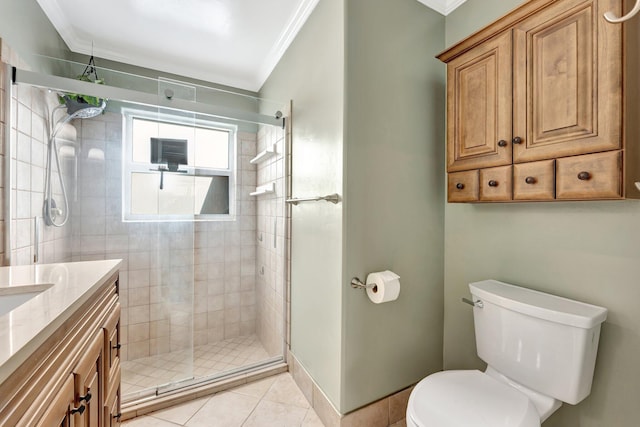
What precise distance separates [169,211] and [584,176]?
225cm

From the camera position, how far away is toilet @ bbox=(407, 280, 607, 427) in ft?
3.34

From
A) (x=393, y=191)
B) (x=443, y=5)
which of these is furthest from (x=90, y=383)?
(x=443, y=5)

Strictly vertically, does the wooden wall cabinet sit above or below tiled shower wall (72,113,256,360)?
above

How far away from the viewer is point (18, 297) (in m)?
0.86

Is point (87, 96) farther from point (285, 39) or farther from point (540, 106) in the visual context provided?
point (540, 106)

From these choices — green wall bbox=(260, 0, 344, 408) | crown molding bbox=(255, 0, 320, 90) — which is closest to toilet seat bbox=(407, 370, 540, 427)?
green wall bbox=(260, 0, 344, 408)

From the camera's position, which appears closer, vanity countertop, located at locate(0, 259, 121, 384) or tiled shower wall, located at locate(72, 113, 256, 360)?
vanity countertop, located at locate(0, 259, 121, 384)

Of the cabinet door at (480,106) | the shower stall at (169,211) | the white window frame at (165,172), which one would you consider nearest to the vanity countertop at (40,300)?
the shower stall at (169,211)

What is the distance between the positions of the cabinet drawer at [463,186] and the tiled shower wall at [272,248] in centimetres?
114

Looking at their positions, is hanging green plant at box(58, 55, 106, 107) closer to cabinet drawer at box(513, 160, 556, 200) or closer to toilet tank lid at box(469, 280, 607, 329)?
cabinet drawer at box(513, 160, 556, 200)

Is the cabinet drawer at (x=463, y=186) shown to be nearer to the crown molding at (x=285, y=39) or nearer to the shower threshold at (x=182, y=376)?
the crown molding at (x=285, y=39)

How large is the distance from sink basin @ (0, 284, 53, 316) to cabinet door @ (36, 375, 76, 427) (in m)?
0.35

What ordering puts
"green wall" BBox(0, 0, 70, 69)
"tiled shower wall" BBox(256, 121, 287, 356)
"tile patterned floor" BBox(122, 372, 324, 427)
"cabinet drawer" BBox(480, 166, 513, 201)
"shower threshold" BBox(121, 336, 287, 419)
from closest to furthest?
"cabinet drawer" BBox(480, 166, 513, 201), "green wall" BBox(0, 0, 70, 69), "tile patterned floor" BBox(122, 372, 324, 427), "shower threshold" BBox(121, 336, 287, 419), "tiled shower wall" BBox(256, 121, 287, 356)

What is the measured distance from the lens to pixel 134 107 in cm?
191
